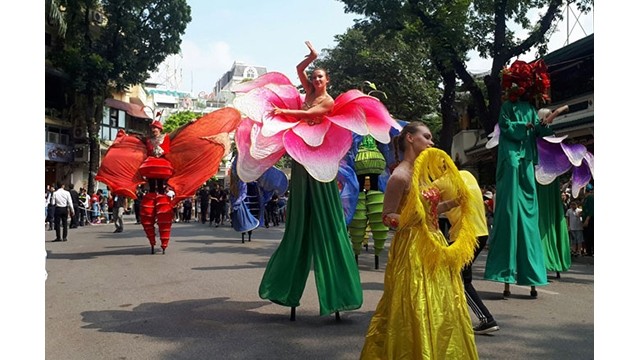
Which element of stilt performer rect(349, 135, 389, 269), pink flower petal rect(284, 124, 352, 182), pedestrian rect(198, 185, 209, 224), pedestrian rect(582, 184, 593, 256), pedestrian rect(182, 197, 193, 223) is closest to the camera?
pink flower petal rect(284, 124, 352, 182)

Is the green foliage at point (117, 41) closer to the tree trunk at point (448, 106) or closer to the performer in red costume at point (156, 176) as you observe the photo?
the tree trunk at point (448, 106)

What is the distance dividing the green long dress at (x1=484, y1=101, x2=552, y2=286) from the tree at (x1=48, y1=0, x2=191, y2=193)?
23145 millimetres

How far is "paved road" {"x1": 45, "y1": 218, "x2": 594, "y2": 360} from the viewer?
14.1 feet

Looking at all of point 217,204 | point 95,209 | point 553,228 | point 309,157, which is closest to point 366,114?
point 309,157

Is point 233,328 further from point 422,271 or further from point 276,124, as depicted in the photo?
point 422,271

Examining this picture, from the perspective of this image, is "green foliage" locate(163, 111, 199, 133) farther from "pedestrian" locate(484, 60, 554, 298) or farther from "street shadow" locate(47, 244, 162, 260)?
"pedestrian" locate(484, 60, 554, 298)

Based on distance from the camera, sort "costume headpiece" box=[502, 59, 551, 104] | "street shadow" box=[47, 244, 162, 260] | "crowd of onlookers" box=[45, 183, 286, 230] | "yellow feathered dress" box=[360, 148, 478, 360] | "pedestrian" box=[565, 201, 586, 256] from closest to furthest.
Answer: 1. "yellow feathered dress" box=[360, 148, 478, 360]
2. "costume headpiece" box=[502, 59, 551, 104]
3. "street shadow" box=[47, 244, 162, 260]
4. "pedestrian" box=[565, 201, 586, 256]
5. "crowd of onlookers" box=[45, 183, 286, 230]

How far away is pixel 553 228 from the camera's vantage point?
25.6 ft

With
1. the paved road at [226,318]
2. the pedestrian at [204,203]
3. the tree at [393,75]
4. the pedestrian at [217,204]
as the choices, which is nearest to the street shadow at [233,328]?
the paved road at [226,318]

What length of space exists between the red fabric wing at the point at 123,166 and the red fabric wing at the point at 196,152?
0.54 metres

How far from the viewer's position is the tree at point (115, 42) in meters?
26.6

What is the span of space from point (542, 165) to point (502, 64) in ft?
25.5

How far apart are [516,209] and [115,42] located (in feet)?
83.0

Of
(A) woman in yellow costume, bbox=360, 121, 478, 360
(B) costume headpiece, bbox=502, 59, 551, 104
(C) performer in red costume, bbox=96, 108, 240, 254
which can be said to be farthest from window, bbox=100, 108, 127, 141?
(A) woman in yellow costume, bbox=360, 121, 478, 360
